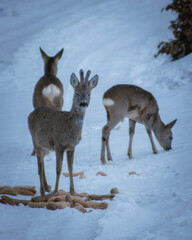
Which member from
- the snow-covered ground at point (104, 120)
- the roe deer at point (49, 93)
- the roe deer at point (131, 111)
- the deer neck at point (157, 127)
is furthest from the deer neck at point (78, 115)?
the deer neck at point (157, 127)

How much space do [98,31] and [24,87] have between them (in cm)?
1310

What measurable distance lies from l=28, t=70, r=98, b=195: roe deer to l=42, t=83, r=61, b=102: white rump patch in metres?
3.01

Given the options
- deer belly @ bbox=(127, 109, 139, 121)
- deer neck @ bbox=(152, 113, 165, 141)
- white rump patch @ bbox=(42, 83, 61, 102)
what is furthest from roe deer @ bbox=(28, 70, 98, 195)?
deer neck @ bbox=(152, 113, 165, 141)

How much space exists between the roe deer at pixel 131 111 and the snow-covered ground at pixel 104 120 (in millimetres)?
383

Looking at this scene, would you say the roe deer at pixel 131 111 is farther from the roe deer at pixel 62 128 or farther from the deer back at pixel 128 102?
the roe deer at pixel 62 128

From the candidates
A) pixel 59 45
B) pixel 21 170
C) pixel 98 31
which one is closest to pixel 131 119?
pixel 21 170

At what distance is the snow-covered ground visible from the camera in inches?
152

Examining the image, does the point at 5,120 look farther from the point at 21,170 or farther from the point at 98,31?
the point at 98,31

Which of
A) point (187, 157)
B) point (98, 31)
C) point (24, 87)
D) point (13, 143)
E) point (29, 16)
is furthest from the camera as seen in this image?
point (29, 16)

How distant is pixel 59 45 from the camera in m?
27.4

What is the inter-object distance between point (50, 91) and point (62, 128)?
358cm

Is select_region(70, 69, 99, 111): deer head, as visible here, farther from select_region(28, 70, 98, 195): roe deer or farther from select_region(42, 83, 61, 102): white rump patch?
select_region(42, 83, 61, 102): white rump patch

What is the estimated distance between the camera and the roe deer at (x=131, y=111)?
28.2 feet

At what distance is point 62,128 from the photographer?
18.1ft
